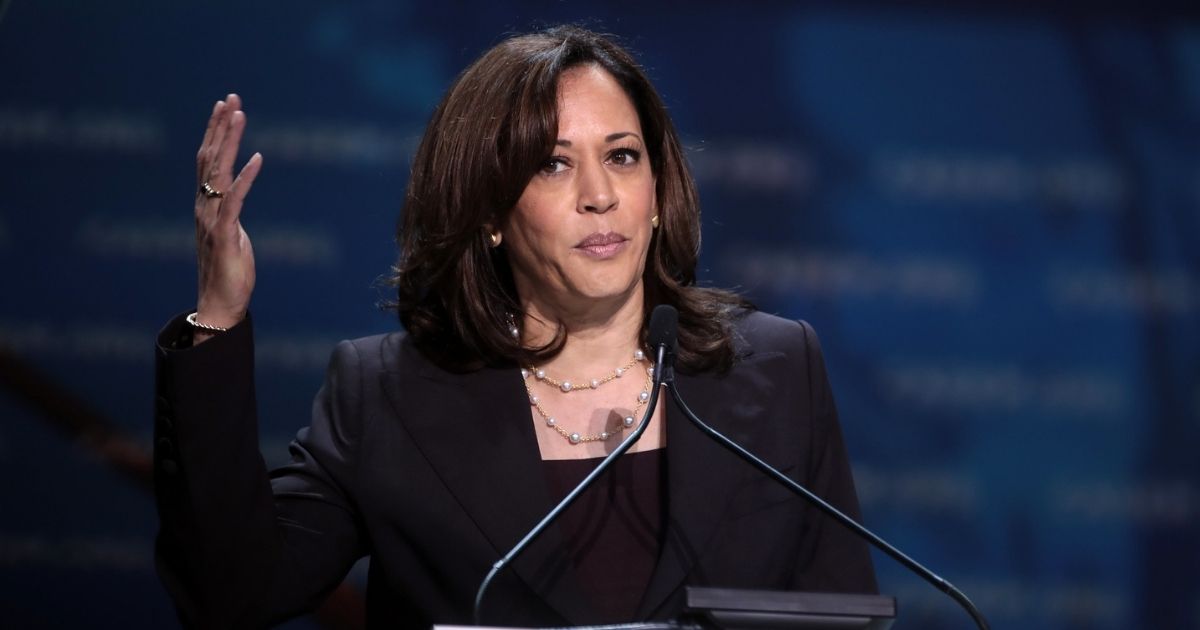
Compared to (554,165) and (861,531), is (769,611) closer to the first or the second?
(861,531)

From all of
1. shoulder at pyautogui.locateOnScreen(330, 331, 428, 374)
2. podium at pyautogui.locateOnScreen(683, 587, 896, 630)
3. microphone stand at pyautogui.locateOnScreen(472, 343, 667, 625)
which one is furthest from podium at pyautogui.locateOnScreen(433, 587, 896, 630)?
shoulder at pyautogui.locateOnScreen(330, 331, 428, 374)

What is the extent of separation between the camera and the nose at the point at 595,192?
194 centimetres

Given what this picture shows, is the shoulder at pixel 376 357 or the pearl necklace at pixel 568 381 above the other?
the shoulder at pixel 376 357

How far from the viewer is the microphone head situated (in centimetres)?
168

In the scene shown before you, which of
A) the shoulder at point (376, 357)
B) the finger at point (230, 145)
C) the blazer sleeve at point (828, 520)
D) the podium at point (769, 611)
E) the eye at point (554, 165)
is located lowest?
the blazer sleeve at point (828, 520)

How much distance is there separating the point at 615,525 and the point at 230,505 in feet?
1.79

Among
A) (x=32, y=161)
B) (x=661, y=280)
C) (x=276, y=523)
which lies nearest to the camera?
(x=276, y=523)

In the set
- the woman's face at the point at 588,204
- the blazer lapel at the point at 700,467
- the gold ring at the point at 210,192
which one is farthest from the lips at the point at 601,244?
the gold ring at the point at 210,192

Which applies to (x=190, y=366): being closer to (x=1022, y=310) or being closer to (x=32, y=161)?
(x=32, y=161)

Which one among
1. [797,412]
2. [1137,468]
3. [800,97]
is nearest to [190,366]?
[797,412]

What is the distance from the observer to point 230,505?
66.0 inches

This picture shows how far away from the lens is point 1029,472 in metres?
3.16

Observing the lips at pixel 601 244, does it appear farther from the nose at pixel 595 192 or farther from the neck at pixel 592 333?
the neck at pixel 592 333

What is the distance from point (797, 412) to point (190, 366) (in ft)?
2.97
